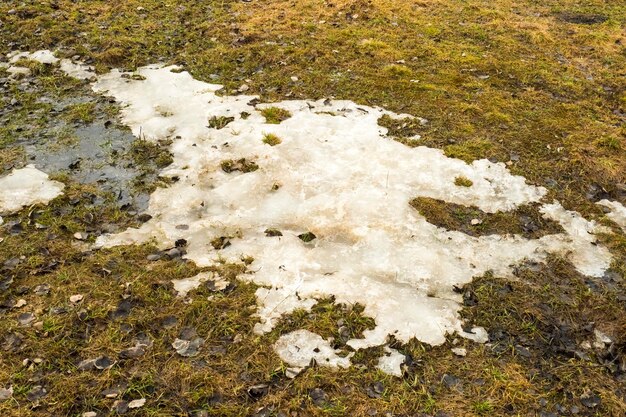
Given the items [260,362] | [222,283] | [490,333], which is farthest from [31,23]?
[490,333]

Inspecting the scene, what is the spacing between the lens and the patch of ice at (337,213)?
4770 millimetres

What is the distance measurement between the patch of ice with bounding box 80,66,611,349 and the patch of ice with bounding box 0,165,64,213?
1.28m

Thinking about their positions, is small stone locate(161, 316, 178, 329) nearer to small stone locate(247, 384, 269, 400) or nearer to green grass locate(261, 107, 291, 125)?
small stone locate(247, 384, 269, 400)

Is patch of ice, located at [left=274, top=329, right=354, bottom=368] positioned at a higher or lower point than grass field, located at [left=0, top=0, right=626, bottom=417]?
lower

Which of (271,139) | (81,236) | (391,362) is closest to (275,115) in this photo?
(271,139)

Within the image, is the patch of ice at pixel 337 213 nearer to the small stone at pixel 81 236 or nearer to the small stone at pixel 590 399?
the small stone at pixel 81 236

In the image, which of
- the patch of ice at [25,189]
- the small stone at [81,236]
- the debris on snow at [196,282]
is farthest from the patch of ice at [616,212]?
the patch of ice at [25,189]

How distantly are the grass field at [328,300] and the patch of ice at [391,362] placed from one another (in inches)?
3.8

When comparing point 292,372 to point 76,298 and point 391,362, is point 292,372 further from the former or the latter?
point 76,298

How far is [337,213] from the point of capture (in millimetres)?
5816

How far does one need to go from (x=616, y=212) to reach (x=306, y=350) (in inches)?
182

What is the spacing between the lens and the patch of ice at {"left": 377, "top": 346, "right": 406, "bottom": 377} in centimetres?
404

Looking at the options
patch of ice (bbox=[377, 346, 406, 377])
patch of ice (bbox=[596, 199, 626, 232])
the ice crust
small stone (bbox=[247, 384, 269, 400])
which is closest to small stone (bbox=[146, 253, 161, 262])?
the ice crust

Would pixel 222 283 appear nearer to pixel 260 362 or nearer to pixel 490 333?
pixel 260 362
